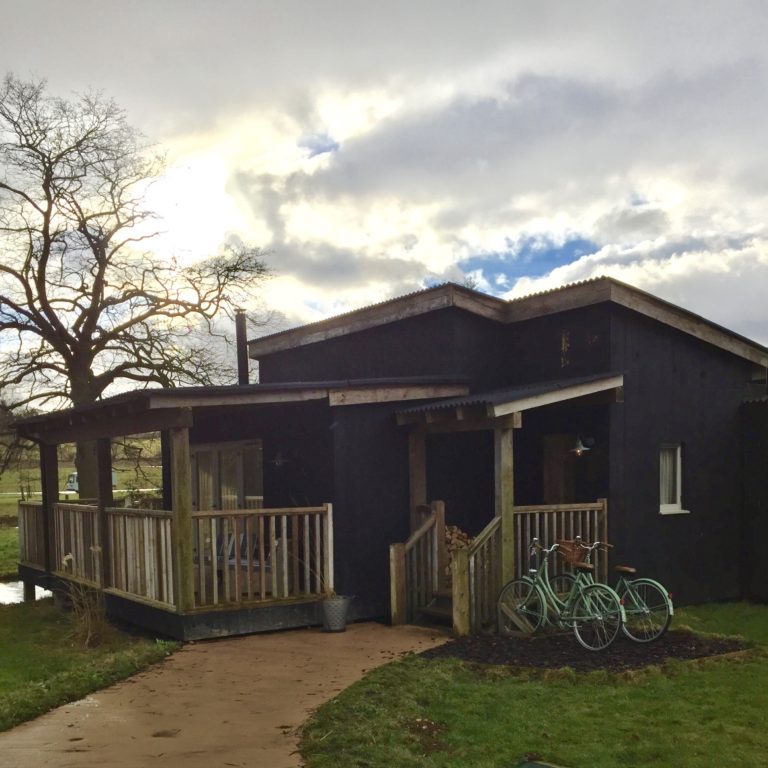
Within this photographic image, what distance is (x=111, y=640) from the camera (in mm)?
10516

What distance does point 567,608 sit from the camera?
9414mm

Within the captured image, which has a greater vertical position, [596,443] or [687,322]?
[687,322]

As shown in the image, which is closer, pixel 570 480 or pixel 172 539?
pixel 172 539

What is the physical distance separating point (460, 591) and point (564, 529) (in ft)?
6.64

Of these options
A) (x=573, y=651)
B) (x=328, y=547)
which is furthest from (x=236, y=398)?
(x=573, y=651)

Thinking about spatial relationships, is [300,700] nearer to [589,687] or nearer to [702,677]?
[589,687]

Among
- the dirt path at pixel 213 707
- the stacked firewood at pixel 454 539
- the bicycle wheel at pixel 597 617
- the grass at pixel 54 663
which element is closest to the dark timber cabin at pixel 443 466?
the stacked firewood at pixel 454 539

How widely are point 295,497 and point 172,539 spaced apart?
2.71m

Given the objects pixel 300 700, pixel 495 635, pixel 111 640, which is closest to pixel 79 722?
pixel 300 700

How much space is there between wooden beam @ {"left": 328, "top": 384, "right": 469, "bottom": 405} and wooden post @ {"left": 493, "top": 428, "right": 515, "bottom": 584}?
1.71 m

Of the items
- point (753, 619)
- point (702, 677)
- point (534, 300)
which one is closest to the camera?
point (702, 677)

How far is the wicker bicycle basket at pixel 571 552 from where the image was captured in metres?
9.97

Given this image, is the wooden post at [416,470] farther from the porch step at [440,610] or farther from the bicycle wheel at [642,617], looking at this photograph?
the bicycle wheel at [642,617]

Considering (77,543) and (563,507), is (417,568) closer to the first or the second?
(563,507)
